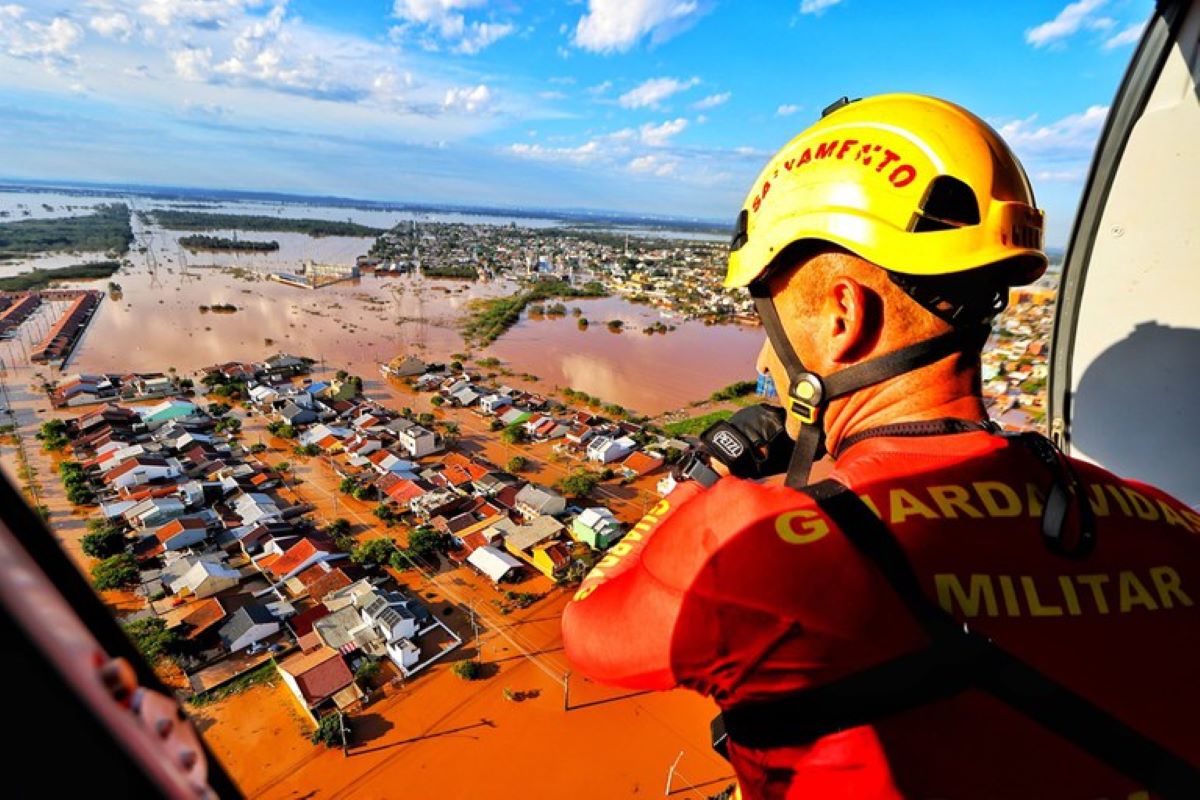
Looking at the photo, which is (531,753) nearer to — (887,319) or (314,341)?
(887,319)

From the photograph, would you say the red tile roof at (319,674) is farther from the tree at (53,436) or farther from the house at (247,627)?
the tree at (53,436)

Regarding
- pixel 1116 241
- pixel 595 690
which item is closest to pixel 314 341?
pixel 595 690

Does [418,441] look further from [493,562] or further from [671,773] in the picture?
[671,773]

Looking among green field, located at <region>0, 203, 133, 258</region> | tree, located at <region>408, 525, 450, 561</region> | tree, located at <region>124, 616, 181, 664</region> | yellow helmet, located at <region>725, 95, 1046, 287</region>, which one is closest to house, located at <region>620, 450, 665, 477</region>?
tree, located at <region>408, 525, 450, 561</region>

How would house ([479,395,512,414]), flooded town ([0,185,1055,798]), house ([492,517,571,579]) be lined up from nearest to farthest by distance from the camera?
flooded town ([0,185,1055,798]) < house ([492,517,571,579]) < house ([479,395,512,414])

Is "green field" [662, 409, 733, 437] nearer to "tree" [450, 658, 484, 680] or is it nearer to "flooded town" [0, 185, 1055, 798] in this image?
"flooded town" [0, 185, 1055, 798]

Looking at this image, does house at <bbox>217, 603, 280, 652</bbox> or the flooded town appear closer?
the flooded town
